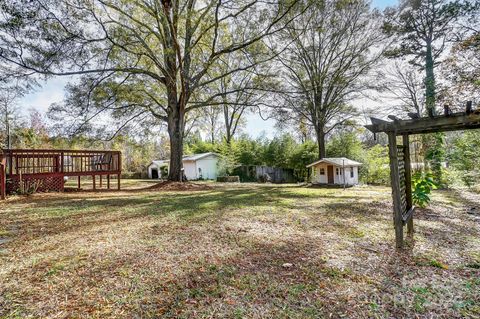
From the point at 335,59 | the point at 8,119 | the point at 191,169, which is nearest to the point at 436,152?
the point at 335,59

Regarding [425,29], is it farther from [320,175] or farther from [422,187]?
[422,187]

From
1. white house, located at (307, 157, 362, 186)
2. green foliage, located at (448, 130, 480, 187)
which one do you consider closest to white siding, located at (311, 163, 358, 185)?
white house, located at (307, 157, 362, 186)

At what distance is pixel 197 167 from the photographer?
23.4 meters

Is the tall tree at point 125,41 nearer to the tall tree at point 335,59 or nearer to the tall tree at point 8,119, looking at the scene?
the tall tree at point 335,59

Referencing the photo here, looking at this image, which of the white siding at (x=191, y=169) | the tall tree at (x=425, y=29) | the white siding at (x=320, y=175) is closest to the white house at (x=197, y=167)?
the white siding at (x=191, y=169)

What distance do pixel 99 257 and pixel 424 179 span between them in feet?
22.4

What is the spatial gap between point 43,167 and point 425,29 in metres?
18.3

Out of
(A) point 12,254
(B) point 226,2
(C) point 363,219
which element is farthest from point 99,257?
(B) point 226,2

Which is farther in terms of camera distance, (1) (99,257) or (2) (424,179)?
(2) (424,179)

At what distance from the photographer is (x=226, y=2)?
9.02 m

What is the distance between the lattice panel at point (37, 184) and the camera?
8102 millimetres

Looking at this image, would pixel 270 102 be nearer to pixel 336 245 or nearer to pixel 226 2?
pixel 226 2

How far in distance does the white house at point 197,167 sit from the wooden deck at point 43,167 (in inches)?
456

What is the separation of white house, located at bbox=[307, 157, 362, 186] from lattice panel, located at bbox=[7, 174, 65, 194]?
13.6 m
